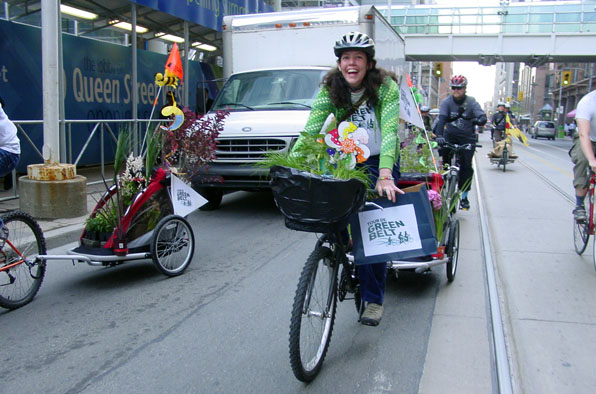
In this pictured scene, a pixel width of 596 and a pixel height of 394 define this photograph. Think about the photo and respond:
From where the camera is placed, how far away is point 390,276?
17.3ft

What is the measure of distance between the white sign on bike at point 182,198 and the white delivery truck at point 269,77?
2.30 metres

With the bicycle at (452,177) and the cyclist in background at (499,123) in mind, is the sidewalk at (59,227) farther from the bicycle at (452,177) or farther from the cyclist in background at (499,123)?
the cyclist in background at (499,123)

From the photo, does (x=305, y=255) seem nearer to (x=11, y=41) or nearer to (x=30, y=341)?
(x=30, y=341)

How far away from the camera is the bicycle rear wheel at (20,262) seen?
4246 mm

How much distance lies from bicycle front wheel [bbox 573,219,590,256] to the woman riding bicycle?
3.16m

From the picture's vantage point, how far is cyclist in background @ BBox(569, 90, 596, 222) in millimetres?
5254

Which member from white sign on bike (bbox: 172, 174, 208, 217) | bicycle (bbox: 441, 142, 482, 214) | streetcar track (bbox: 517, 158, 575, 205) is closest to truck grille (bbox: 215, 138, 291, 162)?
bicycle (bbox: 441, 142, 482, 214)

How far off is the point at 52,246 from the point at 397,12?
1409 inches

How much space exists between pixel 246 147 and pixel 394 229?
508 centimetres

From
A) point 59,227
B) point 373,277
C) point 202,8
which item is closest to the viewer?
point 373,277

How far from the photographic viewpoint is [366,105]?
141 inches

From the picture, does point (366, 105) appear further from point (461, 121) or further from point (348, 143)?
point (461, 121)

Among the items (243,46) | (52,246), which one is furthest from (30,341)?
(243,46)

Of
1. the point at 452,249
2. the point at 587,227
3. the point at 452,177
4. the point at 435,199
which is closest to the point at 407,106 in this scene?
the point at 435,199
